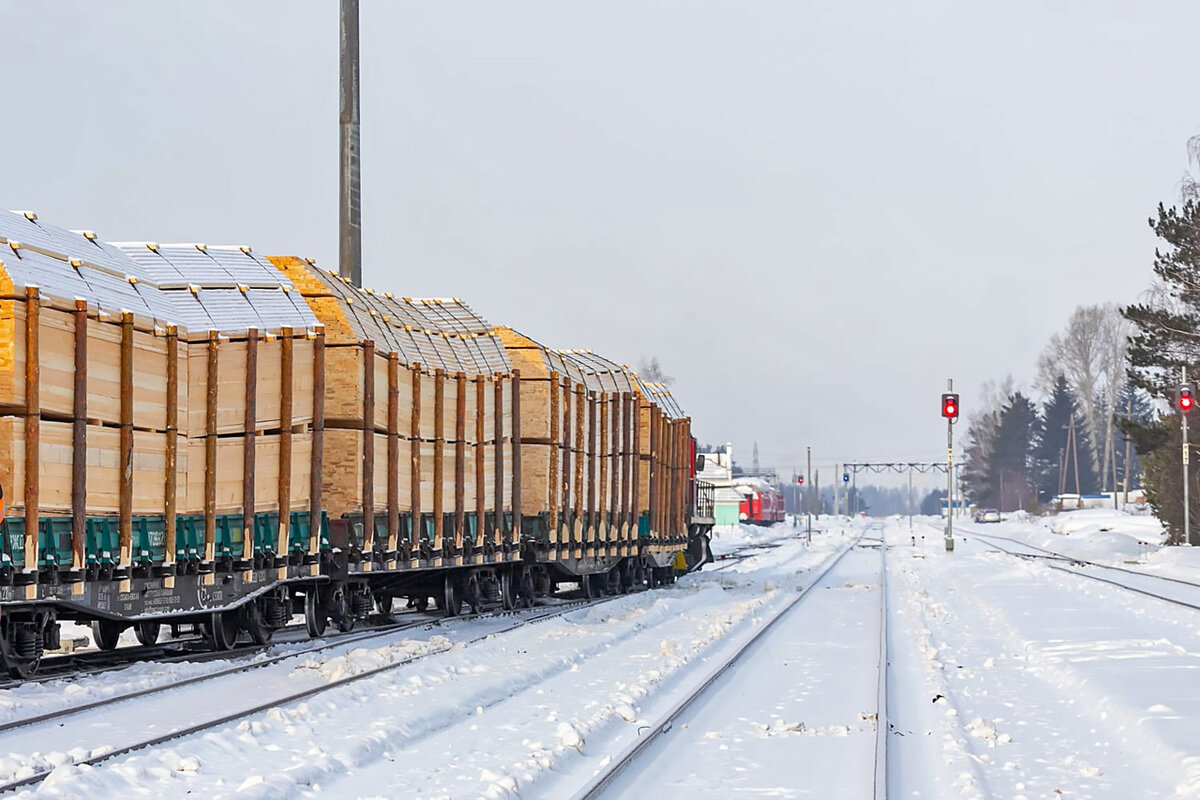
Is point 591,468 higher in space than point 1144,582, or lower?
higher

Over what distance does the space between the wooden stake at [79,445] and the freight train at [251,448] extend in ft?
0.07

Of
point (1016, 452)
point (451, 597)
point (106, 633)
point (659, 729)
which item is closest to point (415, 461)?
point (451, 597)

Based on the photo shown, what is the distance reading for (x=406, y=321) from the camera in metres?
21.4

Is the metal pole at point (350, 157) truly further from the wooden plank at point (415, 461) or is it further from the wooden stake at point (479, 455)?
the wooden plank at point (415, 461)

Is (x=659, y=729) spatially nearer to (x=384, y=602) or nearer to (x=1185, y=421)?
(x=384, y=602)

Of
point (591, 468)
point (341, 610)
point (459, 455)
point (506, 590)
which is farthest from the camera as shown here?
point (591, 468)

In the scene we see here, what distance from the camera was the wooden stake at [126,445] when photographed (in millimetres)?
13828

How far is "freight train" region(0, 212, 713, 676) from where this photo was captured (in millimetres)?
12992

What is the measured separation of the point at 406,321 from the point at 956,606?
1111cm

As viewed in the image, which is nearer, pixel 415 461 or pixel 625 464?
pixel 415 461

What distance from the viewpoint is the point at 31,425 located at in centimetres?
1247

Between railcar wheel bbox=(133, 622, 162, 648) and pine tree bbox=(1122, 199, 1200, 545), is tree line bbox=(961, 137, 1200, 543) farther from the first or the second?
railcar wheel bbox=(133, 622, 162, 648)

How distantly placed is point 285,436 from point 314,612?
275cm

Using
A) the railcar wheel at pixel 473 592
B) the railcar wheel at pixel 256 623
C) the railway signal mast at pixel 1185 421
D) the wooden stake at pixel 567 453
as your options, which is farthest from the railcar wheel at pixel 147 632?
the railway signal mast at pixel 1185 421
